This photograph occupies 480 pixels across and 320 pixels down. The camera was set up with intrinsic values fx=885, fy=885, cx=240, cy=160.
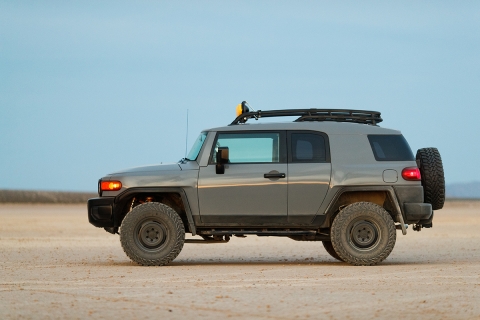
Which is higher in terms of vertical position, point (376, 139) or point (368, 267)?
point (376, 139)

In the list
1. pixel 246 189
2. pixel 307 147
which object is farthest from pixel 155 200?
pixel 307 147

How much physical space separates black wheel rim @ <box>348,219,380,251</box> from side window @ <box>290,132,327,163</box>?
1.12m

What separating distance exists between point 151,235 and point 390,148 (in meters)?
3.93

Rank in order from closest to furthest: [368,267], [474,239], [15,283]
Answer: [15,283]
[368,267]
[474,239]

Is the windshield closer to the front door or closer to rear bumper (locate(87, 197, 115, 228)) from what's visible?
the front door

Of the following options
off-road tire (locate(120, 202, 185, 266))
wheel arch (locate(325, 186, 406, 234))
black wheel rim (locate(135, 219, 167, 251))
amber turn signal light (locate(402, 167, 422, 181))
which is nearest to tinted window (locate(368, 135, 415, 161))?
amber turn signal light (locate(402, 167, 422, 181))

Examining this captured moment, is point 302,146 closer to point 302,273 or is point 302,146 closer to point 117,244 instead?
point 302,273

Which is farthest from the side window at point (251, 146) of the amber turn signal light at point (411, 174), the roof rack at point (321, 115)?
the amber turn signal light at point (411, 174)

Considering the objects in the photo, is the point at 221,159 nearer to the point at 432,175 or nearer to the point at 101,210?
the point at 101,210

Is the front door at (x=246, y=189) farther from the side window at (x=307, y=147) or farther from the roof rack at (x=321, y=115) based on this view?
the roof rack at (x=321, y=115)

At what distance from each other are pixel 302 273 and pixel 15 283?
3905mm

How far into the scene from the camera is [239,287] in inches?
406

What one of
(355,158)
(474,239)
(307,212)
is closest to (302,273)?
(307,212)

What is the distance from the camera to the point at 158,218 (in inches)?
532
